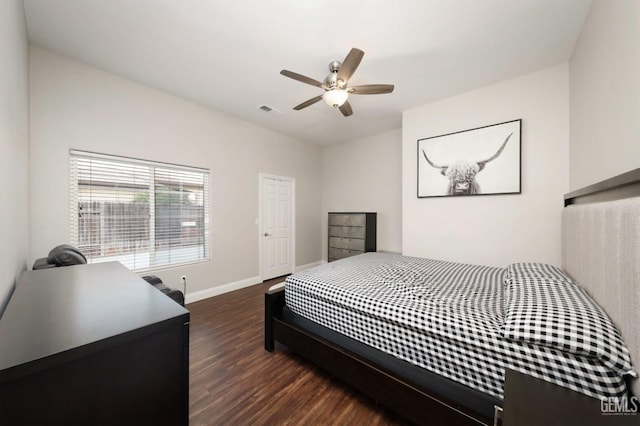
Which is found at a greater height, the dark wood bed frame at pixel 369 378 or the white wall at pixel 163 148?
the white wall at pixel 163 148

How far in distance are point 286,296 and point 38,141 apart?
9.00 feet

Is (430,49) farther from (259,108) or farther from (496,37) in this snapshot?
(259,108)

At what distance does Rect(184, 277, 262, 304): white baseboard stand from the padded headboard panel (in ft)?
12.5

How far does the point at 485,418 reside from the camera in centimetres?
112

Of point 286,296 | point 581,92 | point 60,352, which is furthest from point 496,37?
point 60,352

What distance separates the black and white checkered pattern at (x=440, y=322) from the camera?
1.04m

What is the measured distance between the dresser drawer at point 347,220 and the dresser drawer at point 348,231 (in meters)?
0.06

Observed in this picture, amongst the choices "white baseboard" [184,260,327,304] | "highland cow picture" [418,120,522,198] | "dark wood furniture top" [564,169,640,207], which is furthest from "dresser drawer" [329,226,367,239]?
"dark wood furniture top" [564,169,640,207]

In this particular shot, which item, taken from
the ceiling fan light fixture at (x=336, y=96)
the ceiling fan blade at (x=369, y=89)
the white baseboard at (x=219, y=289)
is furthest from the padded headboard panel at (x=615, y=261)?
the white baseboard at (x=219, y=289)

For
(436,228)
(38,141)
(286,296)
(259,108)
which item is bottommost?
(286,296)

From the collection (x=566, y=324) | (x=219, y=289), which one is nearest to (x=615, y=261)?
(x=566, y=324)

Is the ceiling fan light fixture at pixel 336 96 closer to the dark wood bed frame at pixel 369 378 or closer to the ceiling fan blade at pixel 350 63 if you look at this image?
the ceiling fan blade at pixel 350 63

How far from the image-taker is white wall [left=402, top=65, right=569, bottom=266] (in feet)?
8.20

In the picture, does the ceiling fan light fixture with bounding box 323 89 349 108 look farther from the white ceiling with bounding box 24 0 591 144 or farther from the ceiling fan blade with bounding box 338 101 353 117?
the white ceiling with bounding box 24 0 591 144
